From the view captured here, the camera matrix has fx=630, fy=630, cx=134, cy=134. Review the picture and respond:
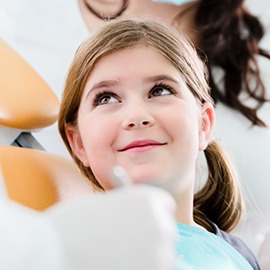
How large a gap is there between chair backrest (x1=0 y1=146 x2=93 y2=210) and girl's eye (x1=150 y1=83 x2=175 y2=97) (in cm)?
23

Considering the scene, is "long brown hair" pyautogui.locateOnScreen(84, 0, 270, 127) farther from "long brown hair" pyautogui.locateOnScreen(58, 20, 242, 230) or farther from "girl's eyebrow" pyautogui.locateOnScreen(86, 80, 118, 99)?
"girl's eyebrow" pyautogui.locateOnScreen(86, 80, 118, 99)

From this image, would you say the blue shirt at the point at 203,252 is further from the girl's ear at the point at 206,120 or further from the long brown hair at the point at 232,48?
the long brown hair at the point at 232,48

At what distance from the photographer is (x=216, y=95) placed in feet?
4.64

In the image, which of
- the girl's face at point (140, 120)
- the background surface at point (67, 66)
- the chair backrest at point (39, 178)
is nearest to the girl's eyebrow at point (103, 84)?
the girl's face at point (140, 120)

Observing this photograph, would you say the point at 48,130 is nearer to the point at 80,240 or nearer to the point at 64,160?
the point at 64,160

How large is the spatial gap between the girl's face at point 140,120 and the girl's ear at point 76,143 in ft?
0.12

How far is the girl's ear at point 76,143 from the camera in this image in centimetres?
96

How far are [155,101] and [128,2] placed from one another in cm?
73

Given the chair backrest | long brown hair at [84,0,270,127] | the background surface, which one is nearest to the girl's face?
the chair backrest

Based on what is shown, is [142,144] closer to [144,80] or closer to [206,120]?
[144,80]

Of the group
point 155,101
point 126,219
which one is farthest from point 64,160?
point 126,219

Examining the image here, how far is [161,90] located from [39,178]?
25cm

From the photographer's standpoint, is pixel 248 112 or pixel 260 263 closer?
pixel 260 263

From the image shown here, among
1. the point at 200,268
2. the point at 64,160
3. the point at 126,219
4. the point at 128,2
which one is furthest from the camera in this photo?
the point at 128,2
